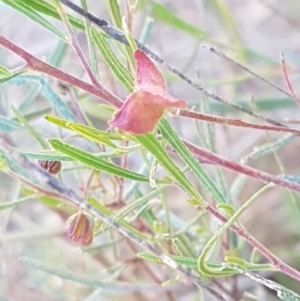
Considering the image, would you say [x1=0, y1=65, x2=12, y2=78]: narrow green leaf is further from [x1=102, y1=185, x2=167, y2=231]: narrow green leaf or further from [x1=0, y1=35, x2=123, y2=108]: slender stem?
[x1=102, y1=185, x2=167, y2=231]: narrow green leaf

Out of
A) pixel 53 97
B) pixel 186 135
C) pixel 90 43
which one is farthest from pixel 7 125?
pixel 186 135

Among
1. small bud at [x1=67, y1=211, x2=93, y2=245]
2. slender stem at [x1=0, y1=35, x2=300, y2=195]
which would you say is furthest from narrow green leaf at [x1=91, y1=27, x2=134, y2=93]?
small bud at [x1=67, y1=211, x2=93, y2=245]

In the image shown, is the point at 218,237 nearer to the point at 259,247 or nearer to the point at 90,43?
the point at 259,247

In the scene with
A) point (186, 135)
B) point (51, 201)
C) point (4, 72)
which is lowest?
point (186, 135)

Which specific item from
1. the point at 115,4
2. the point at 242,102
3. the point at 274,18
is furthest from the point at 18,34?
the point at 115,4

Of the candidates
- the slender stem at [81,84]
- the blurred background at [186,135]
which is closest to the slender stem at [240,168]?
the slender stem at [81,84]

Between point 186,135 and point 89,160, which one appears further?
point 186,135

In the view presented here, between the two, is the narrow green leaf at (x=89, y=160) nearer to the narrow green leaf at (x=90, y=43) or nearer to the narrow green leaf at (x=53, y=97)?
the narrow green leaf at (x=90, y=43)
